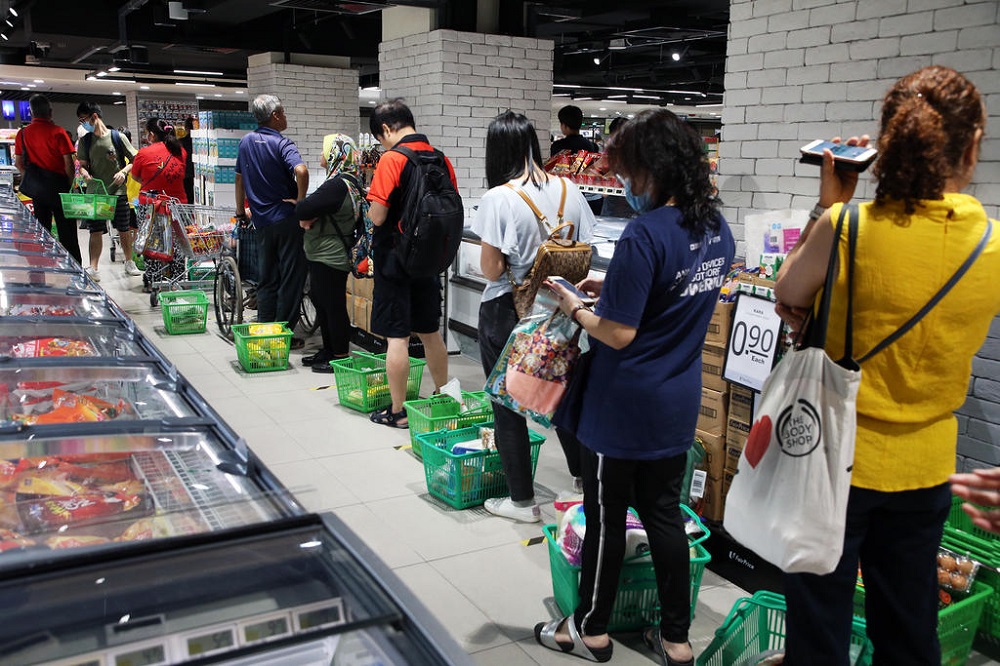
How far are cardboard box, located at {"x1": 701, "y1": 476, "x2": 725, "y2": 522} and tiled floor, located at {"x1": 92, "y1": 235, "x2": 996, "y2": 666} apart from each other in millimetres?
236

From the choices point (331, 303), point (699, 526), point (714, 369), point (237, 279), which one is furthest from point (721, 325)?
point (237, 279)

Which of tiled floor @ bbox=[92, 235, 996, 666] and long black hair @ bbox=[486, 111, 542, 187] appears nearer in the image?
tiled floor @ bbox=[92, 235, 996, 666]

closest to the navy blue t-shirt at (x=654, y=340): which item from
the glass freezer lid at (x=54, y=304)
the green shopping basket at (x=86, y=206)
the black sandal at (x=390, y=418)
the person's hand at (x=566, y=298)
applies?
the person's hand at (x=566, y=298)

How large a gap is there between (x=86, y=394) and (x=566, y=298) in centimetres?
132

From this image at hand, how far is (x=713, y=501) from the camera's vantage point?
341 cm

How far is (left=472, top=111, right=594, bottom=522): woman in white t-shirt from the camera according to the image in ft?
11.1

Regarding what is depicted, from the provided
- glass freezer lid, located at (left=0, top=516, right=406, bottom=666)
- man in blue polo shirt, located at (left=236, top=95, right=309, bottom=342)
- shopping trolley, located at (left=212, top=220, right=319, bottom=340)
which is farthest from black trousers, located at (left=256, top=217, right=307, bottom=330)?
glass freezer lid, located at (left=0, top=516, right=406, bottom=666)

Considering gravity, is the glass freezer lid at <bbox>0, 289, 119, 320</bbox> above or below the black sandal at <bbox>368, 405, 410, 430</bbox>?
above

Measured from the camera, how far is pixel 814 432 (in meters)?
1.71

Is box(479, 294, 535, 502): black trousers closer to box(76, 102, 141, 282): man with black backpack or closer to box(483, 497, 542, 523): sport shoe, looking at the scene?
box(483, 497, 542, 523): sport shoe

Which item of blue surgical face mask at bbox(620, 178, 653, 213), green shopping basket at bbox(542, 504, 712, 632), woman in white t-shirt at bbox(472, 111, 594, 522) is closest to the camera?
blue surgical face mask at bbox(620, 178, 653, 213)

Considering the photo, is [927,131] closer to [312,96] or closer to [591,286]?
[591,286]

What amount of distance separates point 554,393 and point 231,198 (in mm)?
9129

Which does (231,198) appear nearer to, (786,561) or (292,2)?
(292,2)
